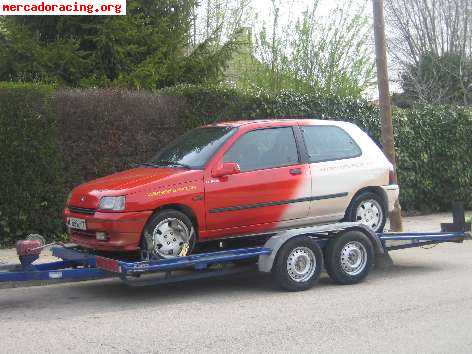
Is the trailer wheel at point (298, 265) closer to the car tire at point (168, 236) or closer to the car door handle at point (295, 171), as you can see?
the car door handle at point (295, 171)

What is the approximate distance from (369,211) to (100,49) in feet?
23.1

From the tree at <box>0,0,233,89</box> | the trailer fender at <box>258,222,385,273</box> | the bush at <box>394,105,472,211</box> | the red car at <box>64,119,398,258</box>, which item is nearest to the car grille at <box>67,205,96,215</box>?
the red car at <box>64,119,398,258</box>

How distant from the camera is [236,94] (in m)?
12.4

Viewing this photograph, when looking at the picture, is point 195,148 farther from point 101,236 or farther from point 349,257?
point 349,257

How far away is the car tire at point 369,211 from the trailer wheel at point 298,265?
0.91 meters

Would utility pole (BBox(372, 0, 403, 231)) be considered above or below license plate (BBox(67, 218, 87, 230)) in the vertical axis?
above

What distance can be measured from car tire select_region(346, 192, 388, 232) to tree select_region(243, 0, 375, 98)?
905cm

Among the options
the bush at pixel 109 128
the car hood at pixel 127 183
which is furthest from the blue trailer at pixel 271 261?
the bush at pixel 109 128

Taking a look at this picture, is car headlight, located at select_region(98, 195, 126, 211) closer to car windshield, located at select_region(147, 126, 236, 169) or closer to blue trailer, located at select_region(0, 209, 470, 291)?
blue trailer, located at select_region(0, 209, 470, 291)

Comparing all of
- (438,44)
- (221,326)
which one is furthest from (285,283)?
(438,44)

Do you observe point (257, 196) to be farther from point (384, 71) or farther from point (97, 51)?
point (97, 51)

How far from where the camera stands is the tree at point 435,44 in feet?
69.6

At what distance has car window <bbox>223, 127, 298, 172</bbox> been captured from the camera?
8062 mm

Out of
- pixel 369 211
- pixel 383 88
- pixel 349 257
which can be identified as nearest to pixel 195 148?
pixel 349 257
